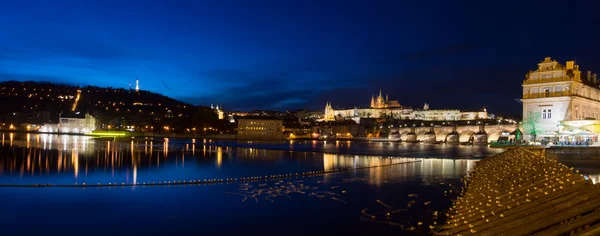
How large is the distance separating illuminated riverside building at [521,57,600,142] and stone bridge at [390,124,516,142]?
19837 millimetres

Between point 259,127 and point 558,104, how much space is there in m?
76.9

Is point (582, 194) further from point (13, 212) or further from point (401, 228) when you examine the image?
point (13, 212)

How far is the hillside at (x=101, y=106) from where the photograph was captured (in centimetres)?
12525

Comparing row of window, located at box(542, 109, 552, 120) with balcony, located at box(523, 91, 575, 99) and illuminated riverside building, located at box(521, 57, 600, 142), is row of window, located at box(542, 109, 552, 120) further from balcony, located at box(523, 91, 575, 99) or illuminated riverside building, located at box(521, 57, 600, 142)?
balcony, located at box(523, 91, 575, 99)

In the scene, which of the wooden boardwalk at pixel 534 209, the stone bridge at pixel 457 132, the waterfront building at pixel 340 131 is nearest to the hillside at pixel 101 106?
the waterfront building at pixel 340 131

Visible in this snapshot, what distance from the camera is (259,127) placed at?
11012 cm

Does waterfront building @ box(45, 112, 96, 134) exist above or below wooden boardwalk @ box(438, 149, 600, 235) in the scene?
above

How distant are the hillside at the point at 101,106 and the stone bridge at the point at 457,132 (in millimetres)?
49002

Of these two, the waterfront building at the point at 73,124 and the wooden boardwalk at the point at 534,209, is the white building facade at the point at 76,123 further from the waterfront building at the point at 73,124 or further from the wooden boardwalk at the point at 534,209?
the wooden boardwalk at the point at 534,209

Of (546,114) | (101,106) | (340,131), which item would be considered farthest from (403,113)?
(546,114)

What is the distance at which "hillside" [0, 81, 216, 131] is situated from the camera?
12525cm

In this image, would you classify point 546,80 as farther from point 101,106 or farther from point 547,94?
point 101,106

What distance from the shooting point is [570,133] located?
3853 cm

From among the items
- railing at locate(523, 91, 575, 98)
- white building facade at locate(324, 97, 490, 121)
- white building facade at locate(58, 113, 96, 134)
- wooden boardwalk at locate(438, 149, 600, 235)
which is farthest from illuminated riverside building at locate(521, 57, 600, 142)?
white building facade at locate(324, 97, 490, 121)
